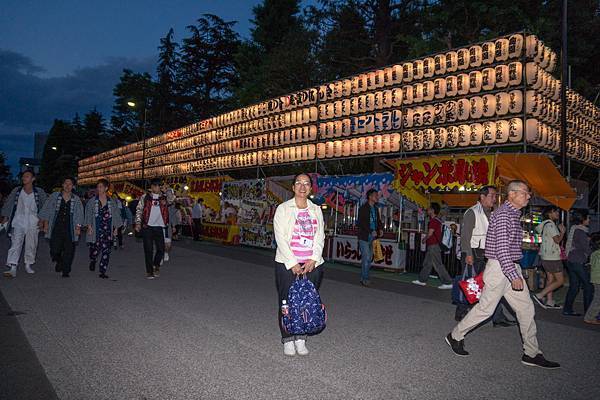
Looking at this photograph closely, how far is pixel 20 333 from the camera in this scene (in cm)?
541

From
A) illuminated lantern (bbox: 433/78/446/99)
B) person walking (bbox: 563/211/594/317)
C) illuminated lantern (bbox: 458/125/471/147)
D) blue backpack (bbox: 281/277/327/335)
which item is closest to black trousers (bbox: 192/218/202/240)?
illuminated lantern (bbox: 433/78/446/99)

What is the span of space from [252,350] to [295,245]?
1211 mm

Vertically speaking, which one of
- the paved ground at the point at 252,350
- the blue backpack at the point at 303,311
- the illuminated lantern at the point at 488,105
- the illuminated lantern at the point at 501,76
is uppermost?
the illuminated lantern at the point at 501,76

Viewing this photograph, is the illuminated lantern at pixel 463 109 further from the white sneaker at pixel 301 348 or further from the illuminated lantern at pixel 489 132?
the white sneaker at pixel 301 348

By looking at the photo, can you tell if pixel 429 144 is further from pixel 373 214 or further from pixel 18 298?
pixel 18 298

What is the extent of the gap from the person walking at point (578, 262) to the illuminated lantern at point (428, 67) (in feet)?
29.6

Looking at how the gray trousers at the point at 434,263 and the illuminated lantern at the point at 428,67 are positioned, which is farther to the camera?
the illuminated lantern at the point at 428,67

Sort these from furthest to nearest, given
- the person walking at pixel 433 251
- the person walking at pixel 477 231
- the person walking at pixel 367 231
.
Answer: the person walking at pixel 433 251, the person walking at pixel 367 231, the person walking at pixel 477 231

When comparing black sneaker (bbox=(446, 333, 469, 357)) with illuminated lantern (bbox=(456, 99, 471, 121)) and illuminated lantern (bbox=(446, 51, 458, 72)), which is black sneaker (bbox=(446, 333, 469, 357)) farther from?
illuminated lantern (bbox=(446, 51, 458, 72))

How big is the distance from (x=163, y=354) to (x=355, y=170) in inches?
895

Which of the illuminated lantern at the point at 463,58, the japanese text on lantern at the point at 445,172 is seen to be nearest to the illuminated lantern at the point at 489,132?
the japanese text on lantern at the point at 445,172

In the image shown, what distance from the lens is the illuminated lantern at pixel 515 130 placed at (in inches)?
515

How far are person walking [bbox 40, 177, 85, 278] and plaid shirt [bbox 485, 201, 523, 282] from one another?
26.9ft

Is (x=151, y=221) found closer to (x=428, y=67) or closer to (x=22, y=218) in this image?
(x=22, y=218)
